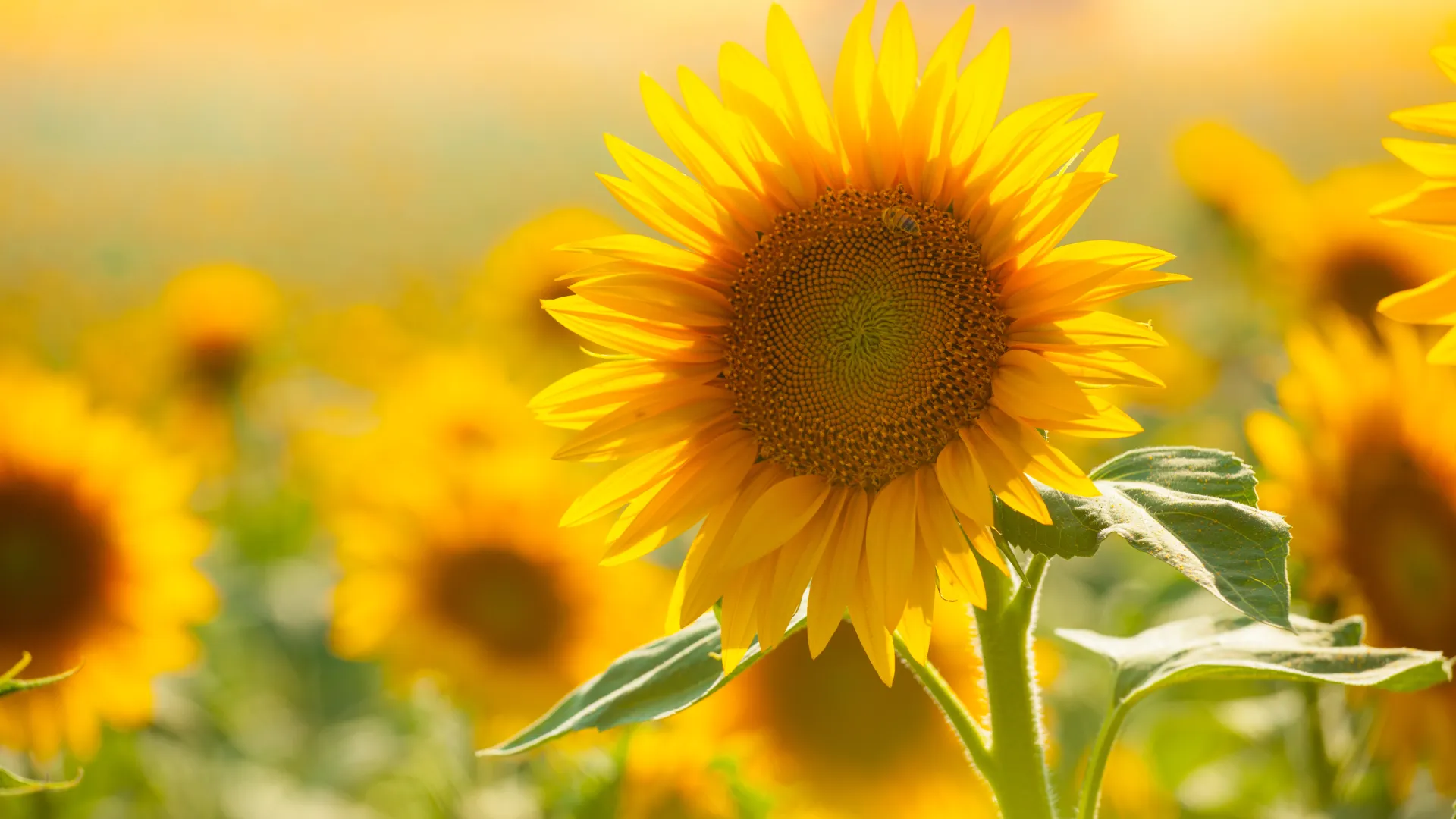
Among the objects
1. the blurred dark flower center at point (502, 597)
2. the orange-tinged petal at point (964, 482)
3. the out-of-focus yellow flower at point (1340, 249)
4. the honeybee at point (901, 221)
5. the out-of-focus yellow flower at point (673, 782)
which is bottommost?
the blurred dark flower center at point (502, 597)

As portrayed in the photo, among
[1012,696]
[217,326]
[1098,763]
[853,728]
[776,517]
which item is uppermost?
[776,517]

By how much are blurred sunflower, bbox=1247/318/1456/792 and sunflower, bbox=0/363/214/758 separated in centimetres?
257

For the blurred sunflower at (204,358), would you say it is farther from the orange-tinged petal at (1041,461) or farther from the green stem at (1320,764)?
the orange-tinged petal at (1041,461)

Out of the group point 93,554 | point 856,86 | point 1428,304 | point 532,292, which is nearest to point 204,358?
point 532,292

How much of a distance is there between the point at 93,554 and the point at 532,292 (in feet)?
8.86

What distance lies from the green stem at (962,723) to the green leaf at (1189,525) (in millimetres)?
264

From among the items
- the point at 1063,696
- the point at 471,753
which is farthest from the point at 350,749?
the point at 1063,696

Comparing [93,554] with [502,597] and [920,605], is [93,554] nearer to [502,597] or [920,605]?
[502,597]

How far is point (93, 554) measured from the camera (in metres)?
3.32

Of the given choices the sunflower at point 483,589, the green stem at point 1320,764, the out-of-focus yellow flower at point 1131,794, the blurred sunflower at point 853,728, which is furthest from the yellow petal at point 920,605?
the sunflower at point 483,589

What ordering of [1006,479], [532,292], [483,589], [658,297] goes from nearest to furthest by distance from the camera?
1. [1006,479]
2. [658,297]
3. [483,589]
4. [532,292]

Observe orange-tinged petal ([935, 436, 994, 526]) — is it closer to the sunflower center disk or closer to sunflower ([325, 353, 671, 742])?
the sunflower center disk

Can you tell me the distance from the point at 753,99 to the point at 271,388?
518cm

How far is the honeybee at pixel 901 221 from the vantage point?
169 centimetres
